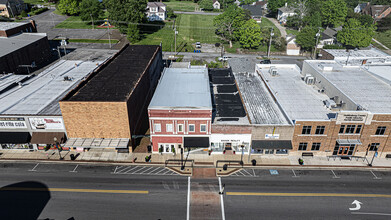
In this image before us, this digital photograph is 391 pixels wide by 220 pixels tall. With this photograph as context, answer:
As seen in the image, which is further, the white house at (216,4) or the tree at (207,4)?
the white house at (216,4)

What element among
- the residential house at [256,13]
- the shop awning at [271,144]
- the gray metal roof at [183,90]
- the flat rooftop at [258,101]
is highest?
the residential house at [256,13]

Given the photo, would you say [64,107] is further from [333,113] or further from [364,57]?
[364,57]

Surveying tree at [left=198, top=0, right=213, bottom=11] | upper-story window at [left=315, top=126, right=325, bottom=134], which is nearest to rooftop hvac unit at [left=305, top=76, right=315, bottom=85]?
upper-story window at [left=315, top=126, right=325, bottom=134]

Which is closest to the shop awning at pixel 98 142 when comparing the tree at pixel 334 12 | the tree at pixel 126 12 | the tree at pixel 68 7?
the tree at pixel 126 12

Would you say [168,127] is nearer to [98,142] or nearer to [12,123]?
[98,142]

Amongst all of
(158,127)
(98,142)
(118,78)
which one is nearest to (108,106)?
(98,142)

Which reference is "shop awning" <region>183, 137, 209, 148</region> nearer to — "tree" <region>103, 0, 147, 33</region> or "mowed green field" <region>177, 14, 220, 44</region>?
"mowed green field" <region>177, 14, 220, 44</region>

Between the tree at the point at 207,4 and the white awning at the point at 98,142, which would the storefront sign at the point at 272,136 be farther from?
the tree at the point at 207,4
